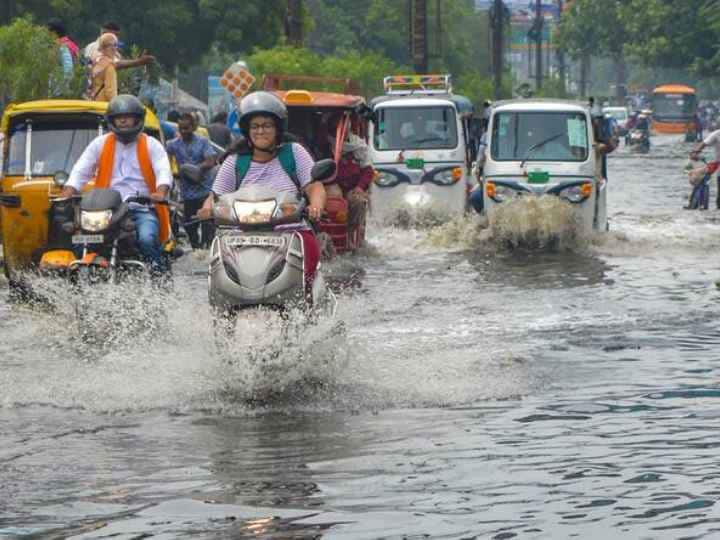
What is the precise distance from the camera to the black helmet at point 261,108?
33.7 ft

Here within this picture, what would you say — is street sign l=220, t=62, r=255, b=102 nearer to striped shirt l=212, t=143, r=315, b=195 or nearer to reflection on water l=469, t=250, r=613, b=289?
reflection on water l=469, t=250, r=613, b=289

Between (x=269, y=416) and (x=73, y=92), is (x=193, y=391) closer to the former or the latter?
(x=269, y=416)

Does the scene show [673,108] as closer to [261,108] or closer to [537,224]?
[537,224]

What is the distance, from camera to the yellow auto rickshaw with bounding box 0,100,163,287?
1512cm

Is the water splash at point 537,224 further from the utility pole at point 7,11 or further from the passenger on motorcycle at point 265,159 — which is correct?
Answer: the utility pole at point 7,11

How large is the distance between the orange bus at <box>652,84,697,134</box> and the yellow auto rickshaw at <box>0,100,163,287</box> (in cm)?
8269

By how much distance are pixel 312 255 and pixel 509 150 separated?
13.2m

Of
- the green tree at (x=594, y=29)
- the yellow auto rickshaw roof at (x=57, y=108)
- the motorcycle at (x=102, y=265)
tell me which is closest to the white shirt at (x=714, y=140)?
the yellow auto rickshaw roof at (x=57, y=108)

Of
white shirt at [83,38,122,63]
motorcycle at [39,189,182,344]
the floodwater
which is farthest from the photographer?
white shirt at [83,38,122,63]

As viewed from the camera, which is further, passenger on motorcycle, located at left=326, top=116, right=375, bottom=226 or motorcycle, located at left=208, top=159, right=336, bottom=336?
passenger on motorcycle, located at left=326, top=116, right=375, bottom=226

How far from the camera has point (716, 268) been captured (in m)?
19.3

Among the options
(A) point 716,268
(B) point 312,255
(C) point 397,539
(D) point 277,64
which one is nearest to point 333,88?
(D) point 277,64

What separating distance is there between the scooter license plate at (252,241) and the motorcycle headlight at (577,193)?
13.0 metres

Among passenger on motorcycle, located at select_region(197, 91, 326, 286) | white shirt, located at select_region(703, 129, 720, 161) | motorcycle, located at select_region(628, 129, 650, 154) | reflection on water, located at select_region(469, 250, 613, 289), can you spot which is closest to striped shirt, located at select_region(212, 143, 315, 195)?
passenger on motorcycle, located at select_region(197, 91, 326, 286)
